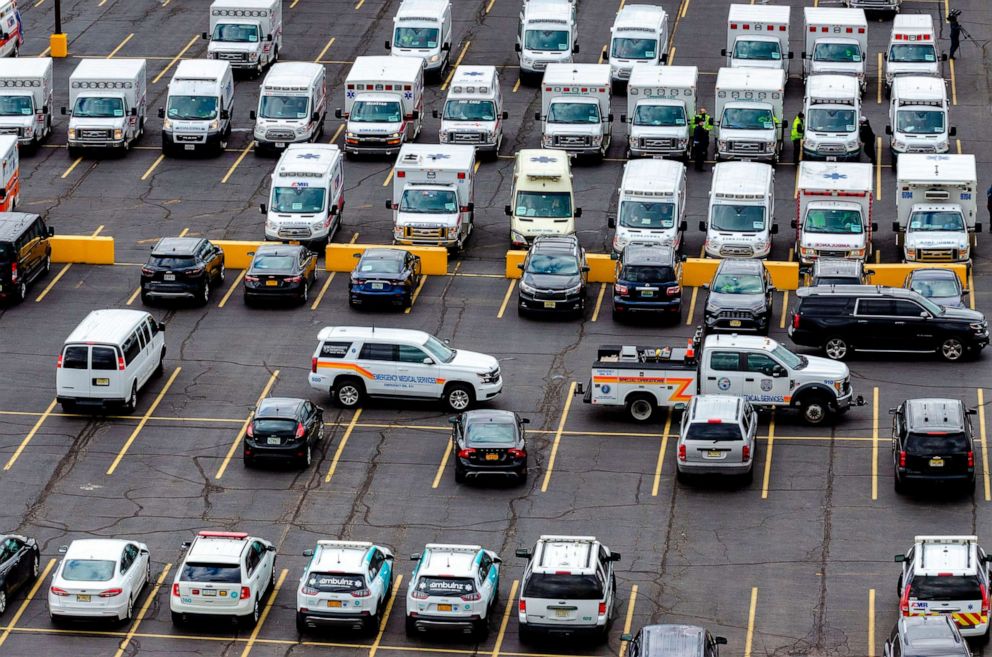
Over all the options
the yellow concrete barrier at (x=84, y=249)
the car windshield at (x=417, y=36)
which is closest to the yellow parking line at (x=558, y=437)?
the yellow concrete barrier at (x=84, y=249)

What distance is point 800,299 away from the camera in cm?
6134

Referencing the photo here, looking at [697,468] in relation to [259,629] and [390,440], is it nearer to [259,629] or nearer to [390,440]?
[390,440]

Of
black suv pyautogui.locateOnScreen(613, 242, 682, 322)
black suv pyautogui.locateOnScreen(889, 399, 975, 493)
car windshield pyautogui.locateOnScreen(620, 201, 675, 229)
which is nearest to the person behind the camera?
black suv pyautogui.locateOnScreen(889, 399, 975, 493)

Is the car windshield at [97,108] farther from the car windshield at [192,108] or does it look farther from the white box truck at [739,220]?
the white box truck at [739,220]

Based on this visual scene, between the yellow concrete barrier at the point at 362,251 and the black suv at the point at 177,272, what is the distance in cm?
413

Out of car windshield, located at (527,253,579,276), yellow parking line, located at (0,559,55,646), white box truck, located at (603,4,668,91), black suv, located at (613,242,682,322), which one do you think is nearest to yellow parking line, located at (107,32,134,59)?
white box truck, located at (603,4,668,91)

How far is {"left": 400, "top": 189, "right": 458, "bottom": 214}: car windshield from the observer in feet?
225

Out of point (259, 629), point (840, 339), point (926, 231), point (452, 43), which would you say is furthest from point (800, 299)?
point (452, 43)

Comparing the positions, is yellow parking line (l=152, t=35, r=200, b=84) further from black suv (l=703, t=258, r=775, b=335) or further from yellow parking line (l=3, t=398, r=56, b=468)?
black suv (l=703, t=258, r=775, b=335)

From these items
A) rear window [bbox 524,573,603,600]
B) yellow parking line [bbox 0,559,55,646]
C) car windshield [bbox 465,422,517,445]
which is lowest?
yellow parking line [bbox 0,559,55,646]

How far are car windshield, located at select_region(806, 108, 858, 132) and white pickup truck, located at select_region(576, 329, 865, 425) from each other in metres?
19.9

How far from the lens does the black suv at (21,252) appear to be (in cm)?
6384

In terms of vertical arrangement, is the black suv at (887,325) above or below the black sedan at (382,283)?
above

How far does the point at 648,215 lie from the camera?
67.1 metres
